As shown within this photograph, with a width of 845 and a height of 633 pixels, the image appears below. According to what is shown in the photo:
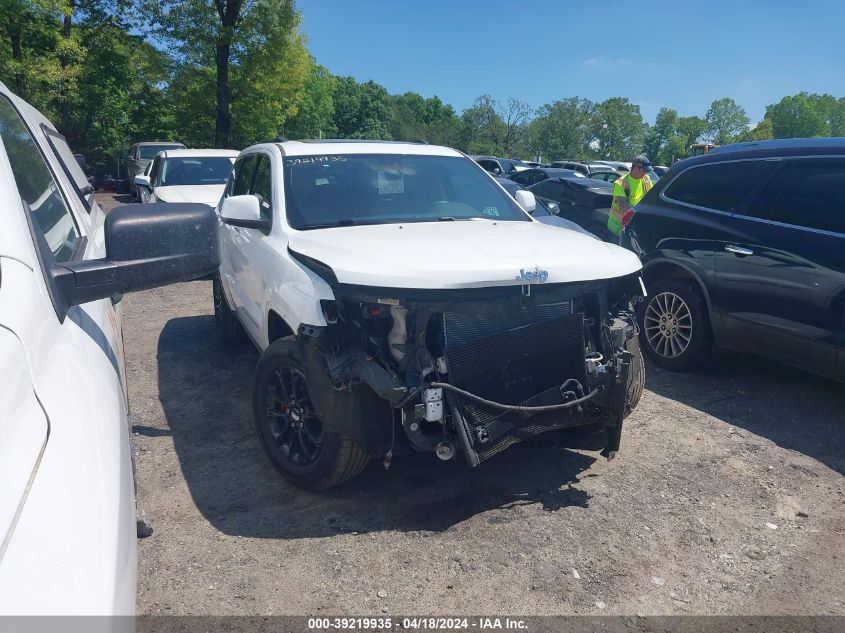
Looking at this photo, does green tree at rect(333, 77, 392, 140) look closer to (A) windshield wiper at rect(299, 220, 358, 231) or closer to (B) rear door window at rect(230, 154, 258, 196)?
(B) rear door window at rect(230, 154, 258, 196)

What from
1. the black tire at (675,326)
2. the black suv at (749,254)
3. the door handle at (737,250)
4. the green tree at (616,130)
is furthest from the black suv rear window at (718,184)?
the green tree at (616,130)

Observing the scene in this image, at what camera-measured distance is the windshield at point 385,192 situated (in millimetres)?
4426

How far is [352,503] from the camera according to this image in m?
3.68

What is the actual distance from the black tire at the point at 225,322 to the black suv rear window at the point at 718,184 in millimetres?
4148

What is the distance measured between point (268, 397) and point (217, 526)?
775 millimetres

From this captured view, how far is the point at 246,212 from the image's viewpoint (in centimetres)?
430

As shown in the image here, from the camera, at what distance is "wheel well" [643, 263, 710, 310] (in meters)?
5.57

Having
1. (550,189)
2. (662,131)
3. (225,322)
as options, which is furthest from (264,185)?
(662,131)

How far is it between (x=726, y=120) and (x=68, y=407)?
10852 centimetres

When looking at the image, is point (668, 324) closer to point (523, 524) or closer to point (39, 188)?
point (523, 524)

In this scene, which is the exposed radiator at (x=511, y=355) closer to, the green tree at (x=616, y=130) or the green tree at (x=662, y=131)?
the green tree at (x=616, y=130)

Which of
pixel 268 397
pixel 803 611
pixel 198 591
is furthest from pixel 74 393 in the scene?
pixel 803 611

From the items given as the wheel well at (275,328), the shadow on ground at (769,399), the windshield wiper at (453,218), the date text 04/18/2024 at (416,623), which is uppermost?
the windshield wiper at (453,218)

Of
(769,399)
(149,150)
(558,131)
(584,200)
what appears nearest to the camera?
(769,399)
